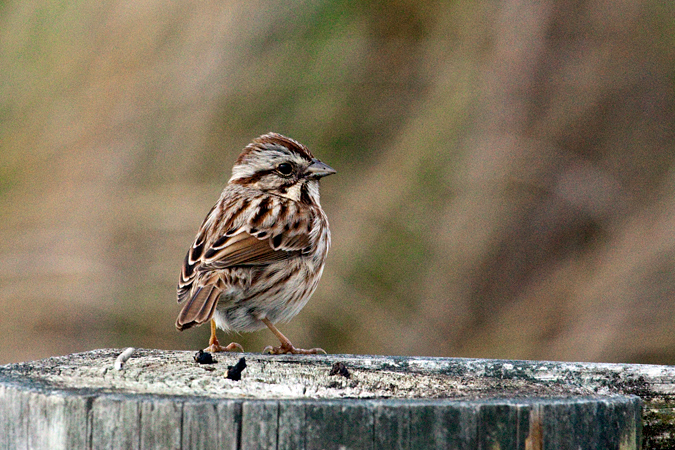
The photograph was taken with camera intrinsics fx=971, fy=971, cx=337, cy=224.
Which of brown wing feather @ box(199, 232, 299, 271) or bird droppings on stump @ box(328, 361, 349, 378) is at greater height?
brown wing feather @ box(199, 232, 299, 271)

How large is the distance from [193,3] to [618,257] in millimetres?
2257

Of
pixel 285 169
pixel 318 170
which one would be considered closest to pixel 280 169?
pixel 285 169

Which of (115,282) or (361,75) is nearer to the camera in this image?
(115,282)

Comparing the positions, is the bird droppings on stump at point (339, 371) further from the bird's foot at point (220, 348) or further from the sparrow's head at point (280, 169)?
the sparrow's head at point (280, 169)

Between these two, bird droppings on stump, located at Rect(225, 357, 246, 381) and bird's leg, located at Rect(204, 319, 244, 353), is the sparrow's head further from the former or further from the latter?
bird droppings on stump, located at Rect(225, 357, 246, 381)

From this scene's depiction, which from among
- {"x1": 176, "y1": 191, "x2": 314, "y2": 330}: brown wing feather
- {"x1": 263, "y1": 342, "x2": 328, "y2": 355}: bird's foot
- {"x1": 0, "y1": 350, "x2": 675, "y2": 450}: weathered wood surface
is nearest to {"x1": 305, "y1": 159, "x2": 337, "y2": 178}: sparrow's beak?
{"x1": 176, "y1": 191, "x2": 314, "y2": 330}: brown wing feather

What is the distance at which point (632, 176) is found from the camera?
4.54 metres

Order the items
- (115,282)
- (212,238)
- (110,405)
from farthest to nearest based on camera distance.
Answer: (115,282), (212,238), (110,405)

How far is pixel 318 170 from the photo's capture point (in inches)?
163

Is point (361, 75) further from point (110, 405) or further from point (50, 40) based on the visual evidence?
point (110, 405)

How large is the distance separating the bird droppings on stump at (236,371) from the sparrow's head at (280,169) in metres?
2.02

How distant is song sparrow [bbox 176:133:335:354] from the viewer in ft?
12.2

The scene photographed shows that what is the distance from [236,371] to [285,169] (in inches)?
87.6

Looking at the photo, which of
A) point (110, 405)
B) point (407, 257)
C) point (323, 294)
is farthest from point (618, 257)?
point (110, 405)
